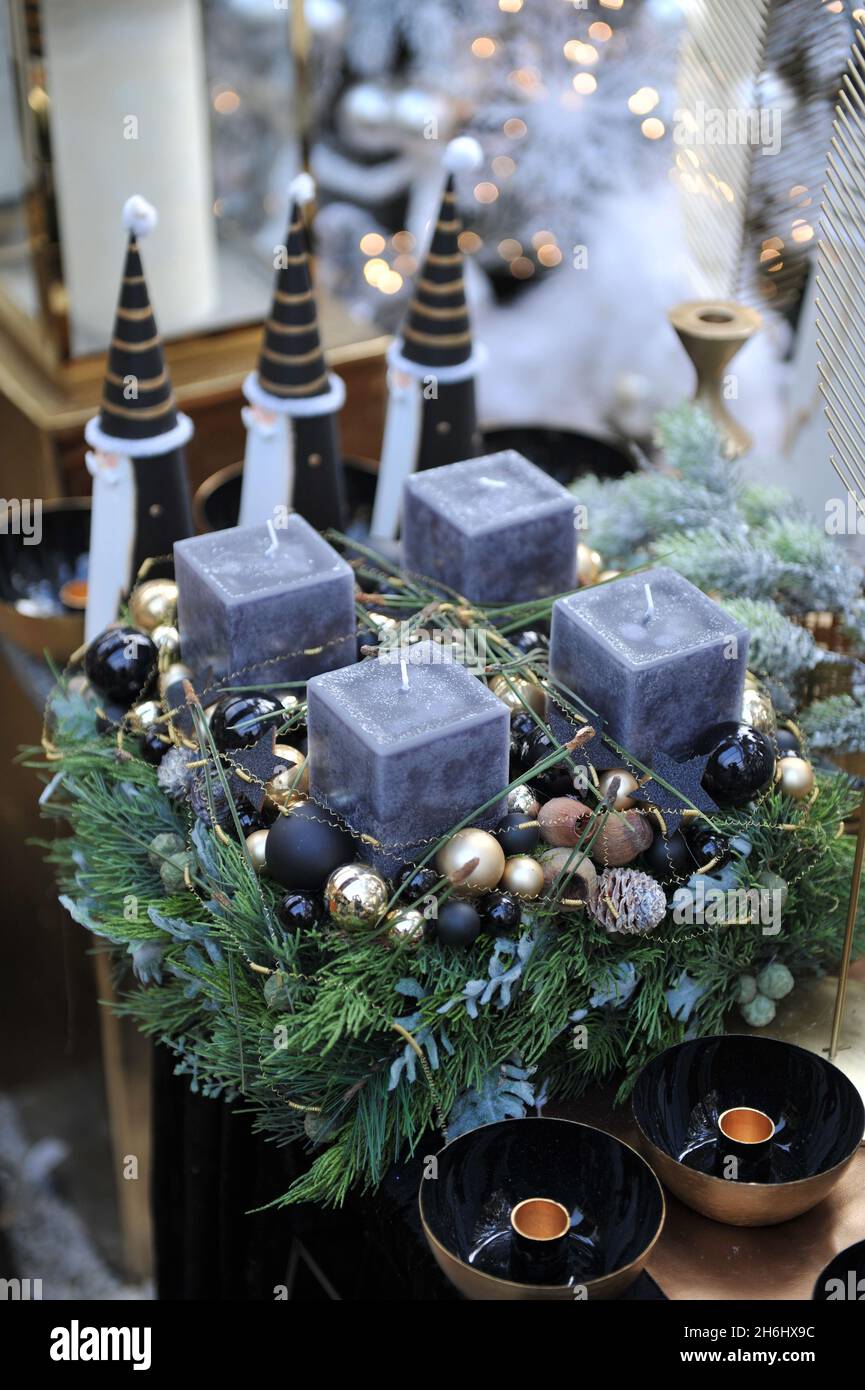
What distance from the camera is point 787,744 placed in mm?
849

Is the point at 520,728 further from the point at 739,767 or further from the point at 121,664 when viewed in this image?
the point at 121,664

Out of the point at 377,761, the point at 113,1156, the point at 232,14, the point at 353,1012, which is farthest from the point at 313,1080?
the point at 232,14

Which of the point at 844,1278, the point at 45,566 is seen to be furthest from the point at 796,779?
the point at 45,566

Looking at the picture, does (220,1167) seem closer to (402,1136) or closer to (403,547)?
(402,1136)

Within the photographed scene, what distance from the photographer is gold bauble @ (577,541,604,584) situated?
972mm

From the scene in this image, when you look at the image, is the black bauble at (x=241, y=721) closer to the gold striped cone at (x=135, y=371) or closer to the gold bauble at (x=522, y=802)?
the gold bauble at (x=522, y=802)

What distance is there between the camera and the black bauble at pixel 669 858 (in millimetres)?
758

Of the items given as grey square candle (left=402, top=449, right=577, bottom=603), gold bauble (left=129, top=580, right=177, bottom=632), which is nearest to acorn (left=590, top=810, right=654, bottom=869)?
grey square candle (left=402, top=449, right=577, bottom=603)

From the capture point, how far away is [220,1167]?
3.05 feet

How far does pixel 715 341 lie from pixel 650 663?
383 millimetres

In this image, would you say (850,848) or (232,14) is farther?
(232,14)

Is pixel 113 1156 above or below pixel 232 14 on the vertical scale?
below
